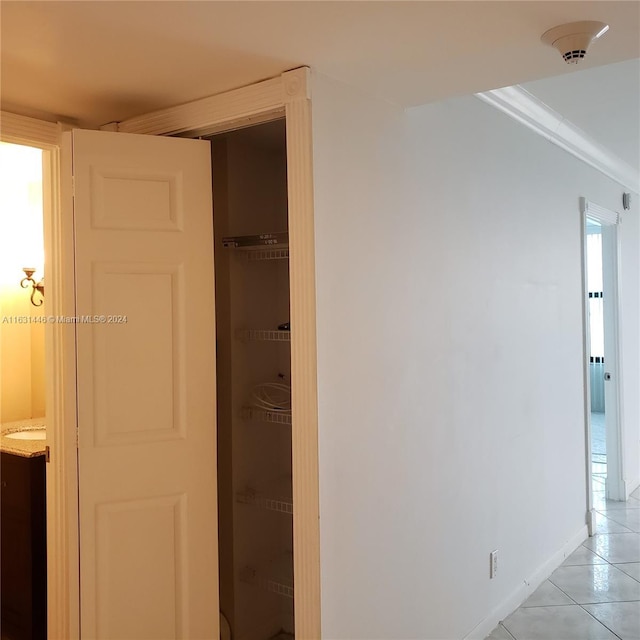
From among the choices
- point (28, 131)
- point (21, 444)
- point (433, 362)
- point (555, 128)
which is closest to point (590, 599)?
point (433, 362)

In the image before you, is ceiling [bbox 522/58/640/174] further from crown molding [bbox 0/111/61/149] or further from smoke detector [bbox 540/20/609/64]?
crown molding [bbox 0/111/61/149]

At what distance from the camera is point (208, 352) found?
243 centimetres

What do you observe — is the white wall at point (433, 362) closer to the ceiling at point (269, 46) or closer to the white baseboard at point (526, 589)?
the white baseboard at point (526, 589)

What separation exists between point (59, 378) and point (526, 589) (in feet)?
8.44

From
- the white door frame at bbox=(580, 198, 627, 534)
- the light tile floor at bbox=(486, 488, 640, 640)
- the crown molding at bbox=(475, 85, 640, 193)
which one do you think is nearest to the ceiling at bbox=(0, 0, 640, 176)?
the crown molding at bbox=(475, 85, 640, 193)

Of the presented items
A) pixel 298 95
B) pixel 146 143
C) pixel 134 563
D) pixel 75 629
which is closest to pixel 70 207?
pixel 146 143

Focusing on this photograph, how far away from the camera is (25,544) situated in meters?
2.95

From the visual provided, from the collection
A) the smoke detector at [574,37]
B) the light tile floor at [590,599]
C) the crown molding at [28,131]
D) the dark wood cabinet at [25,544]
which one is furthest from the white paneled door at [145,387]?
the light tile floor at [590,599]

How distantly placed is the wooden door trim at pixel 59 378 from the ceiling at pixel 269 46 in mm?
131

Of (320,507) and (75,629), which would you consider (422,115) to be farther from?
(75,629)

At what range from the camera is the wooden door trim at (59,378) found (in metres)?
2.27

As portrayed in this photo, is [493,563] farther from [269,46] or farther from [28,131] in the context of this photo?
[28,131]

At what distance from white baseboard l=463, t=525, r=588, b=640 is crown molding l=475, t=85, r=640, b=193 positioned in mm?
2438

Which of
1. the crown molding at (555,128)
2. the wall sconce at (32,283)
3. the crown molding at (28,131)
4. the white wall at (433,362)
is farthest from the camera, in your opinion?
the wall sconce at (32,283)
